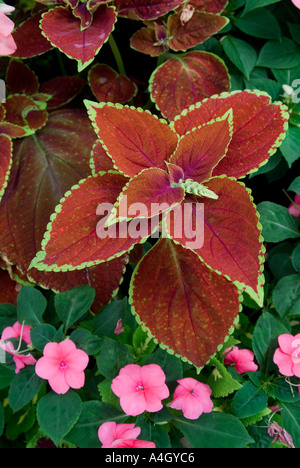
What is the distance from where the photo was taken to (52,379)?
2.51 feet

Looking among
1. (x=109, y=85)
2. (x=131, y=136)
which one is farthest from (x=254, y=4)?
(x=131, y=136)

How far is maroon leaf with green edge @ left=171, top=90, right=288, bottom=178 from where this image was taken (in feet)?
2.47

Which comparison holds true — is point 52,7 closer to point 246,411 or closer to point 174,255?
point 174,255

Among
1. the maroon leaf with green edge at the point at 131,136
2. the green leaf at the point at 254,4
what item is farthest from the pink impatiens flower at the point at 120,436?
the green leaf at the point at 254,4

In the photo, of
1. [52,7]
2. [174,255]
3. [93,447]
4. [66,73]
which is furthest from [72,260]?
[66,73]

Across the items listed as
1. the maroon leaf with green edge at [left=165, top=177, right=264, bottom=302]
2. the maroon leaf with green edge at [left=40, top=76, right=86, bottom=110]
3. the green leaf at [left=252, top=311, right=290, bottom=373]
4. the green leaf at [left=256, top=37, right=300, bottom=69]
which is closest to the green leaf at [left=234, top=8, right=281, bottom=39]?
the green leaf at [left=256, top=37, right=300, bottom=69]

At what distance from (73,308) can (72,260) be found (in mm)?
199

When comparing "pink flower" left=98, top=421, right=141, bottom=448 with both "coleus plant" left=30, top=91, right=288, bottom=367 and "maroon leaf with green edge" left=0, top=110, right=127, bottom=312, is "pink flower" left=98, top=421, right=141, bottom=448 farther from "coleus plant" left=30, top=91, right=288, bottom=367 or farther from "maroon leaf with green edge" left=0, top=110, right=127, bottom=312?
"maroon leaf with green edge" left=0, top=110, right=127, bottom=312

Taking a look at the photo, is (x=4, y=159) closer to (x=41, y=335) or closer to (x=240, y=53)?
(x=41, y=335)

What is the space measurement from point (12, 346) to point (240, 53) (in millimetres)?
706

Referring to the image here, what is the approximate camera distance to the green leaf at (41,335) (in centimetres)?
81

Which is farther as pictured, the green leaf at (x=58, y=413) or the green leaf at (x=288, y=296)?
the green leaf at (x=288, y=296)

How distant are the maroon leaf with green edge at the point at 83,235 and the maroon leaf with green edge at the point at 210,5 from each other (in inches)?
17.9

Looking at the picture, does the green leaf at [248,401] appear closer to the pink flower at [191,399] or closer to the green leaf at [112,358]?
the pink flower at [191,399]
